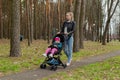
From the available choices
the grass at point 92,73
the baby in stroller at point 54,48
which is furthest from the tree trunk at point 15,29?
the grass at point 92,73

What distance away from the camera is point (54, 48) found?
10.6 meters

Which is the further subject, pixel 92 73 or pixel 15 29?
pixel 15 29

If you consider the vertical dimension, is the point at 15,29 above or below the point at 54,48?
above

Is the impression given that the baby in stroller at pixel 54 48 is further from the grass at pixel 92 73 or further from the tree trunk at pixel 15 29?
the tree trunk at pixel 15 29

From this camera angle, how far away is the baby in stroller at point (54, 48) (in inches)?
415

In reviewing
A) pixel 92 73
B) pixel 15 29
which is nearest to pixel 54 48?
pixel 92 73

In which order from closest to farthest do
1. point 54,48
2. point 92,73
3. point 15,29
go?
point 92,73, point 54,48, point 15,29

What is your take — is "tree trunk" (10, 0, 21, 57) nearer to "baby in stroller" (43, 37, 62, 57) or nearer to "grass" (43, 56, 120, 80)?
"baby in stroller" (43, 37, 62, 57)

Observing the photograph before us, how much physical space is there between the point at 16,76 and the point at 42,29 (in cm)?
4990

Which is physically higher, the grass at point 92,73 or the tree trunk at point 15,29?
the tree trunk at point 15,29

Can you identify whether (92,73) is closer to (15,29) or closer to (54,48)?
(54,48)

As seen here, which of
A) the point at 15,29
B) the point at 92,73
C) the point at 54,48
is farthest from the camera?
the point at 15,29

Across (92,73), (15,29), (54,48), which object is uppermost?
(15,29)

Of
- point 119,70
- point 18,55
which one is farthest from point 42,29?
point 119,70
